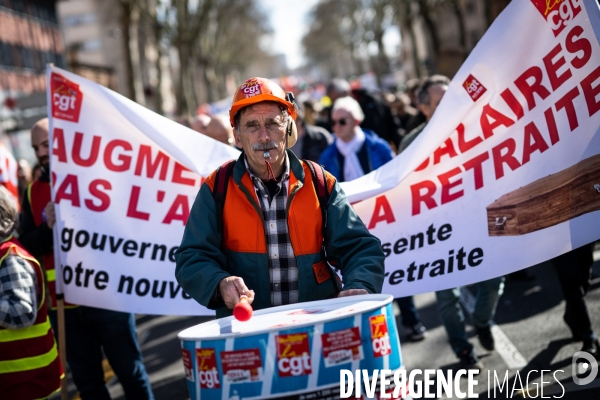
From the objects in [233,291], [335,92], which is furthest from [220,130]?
[335,92]

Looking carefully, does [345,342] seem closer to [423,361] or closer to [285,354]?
[285,354]

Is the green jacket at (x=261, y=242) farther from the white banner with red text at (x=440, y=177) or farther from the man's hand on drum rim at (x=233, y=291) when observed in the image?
the white banner with red text at (x=440, y=177)

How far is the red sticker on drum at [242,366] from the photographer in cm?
269

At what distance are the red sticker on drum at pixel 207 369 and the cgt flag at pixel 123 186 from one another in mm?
2384

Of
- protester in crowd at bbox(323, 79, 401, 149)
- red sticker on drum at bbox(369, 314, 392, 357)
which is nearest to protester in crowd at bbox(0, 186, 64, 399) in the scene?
red sticker on drum at bbox(369, 314, 392, 357)

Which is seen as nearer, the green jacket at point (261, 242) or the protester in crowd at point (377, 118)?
the green jacket at point (261, 242)

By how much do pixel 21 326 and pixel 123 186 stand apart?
Result: 1388 millimetres

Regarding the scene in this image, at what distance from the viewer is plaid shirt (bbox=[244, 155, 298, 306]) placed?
11.2 feet

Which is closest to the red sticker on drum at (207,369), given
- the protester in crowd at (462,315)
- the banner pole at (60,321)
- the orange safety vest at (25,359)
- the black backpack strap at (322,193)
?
the black backpack strap at (322,193)

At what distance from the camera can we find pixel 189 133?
17.6ft

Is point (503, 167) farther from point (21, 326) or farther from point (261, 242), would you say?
point (21, 326)

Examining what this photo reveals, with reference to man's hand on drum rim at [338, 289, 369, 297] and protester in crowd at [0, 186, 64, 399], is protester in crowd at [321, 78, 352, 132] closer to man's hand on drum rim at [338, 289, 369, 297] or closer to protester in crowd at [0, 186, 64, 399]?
protester in crowd at [0, 186, 64, 399]

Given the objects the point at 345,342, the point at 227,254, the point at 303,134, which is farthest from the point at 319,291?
the point at 303,134

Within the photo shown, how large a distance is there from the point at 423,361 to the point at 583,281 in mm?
1406
